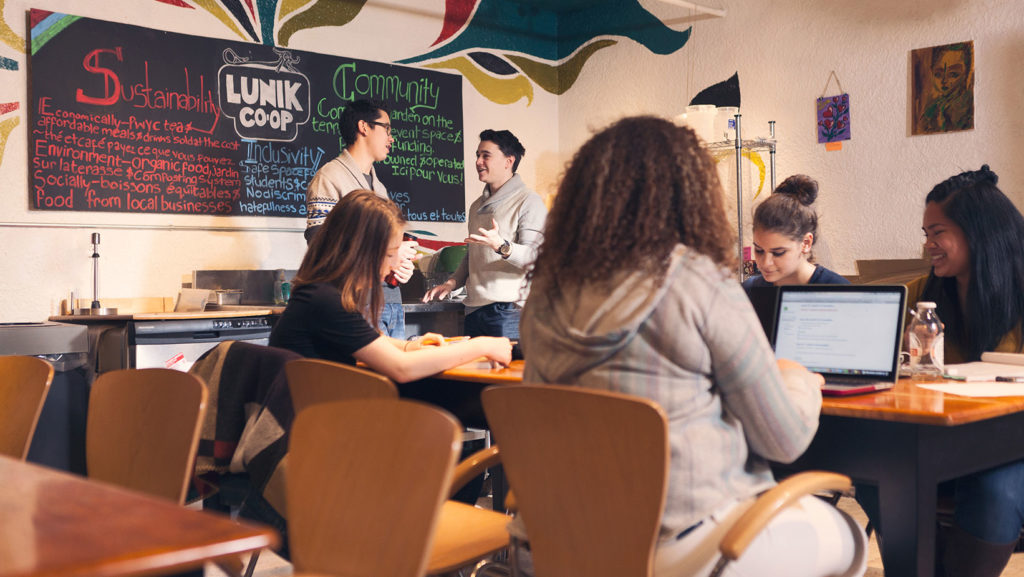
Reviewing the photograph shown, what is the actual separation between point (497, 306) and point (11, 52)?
2298mm

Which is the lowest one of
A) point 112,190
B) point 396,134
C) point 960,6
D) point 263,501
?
point 263,501

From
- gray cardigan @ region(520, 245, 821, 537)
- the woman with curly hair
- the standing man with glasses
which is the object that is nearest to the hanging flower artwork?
the standing man with glasses

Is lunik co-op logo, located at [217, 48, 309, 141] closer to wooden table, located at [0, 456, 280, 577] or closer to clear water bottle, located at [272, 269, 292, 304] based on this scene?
clear water bottle, located at [272, 269, 292, 304]

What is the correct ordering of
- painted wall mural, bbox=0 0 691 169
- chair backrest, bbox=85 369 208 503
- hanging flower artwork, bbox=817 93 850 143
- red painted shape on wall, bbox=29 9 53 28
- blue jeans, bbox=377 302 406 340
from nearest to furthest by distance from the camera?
chair backrest, bbox=85 369 208 503, blue jeans, bbox=377 302 406 340, red painted shape on wall, bbox=29 9 53 28, hanging flower artwork, bbox=817 93 850 143, painted wall mural, bbox=0 0 691 169

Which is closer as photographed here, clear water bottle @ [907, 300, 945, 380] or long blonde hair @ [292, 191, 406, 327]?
clear water bottle @ [907, 300, 945, 380]

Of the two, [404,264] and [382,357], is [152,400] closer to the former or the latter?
[382,357]

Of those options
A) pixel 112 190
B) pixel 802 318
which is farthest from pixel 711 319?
pixel 112 190

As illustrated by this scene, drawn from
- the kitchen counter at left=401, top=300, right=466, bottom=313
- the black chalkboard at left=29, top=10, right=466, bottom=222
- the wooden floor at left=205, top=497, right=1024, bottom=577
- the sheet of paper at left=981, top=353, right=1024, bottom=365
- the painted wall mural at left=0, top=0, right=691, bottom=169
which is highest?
the painted wall mural at left=0, top=0, right=691, bottom=169

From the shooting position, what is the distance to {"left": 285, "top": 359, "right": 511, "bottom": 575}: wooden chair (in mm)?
1811

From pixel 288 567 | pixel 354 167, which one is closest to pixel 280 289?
pixel 354 167

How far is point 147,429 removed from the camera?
1.73 m

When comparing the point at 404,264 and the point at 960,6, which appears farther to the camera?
the point at 960,6

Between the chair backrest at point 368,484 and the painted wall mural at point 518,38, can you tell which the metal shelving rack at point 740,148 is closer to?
the painted wall mural at point 518,38

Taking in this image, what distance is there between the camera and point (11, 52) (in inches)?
159
